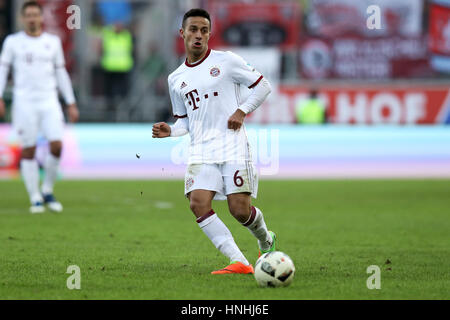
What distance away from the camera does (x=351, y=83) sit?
2481 centimetres

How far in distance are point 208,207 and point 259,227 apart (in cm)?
49

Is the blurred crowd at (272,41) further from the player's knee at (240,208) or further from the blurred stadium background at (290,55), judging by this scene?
the player's knee at (240,208)

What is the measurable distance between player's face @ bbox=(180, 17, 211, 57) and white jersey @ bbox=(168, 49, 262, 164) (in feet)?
0.46

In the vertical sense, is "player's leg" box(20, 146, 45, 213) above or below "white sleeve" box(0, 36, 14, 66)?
A: below

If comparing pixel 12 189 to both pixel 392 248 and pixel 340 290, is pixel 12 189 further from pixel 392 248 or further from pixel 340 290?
pixel 340 290

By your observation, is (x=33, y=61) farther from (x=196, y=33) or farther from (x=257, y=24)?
(x=257, y=24)

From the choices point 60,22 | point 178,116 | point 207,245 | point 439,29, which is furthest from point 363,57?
point 178,116

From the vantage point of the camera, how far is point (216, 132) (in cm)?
668

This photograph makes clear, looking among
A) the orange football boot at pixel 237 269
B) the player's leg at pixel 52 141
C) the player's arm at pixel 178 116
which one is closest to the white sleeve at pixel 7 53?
the player's leg at pixel 52 141

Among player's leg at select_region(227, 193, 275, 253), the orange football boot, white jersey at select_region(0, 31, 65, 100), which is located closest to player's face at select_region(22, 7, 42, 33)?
white jersey at select_region(0, 31, 65, 100)

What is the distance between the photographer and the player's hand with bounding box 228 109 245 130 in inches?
257

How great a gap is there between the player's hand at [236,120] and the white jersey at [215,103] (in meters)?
0.13

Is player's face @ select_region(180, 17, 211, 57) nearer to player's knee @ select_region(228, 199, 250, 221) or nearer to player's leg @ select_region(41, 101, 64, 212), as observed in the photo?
player's knee @ select_region(228, 199, 250, 221)
